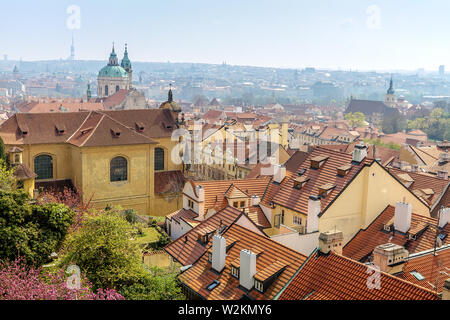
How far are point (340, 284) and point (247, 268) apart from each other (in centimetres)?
363

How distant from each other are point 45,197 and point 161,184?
13120 mm

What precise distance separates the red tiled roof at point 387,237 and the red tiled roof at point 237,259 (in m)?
6.32

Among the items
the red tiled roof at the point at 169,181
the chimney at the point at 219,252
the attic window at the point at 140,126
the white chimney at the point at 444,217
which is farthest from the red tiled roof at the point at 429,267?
the attic window at the point at 140,126

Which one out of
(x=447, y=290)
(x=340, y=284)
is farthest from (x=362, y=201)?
(x=447, y=290)

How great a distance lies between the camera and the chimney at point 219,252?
2094cm

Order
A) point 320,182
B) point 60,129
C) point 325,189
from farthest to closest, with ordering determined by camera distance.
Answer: point 60,129 → point 320,182 → point 325,189

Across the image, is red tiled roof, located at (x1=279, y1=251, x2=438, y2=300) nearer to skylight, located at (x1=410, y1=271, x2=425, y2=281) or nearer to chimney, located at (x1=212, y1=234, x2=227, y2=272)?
chimney, located at (x1=212, y1=234, x2=227, y2=272)

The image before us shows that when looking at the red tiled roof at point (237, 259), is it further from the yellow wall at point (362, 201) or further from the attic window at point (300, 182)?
the attic window at point (300, 182)

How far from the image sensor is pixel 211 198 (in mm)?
33438

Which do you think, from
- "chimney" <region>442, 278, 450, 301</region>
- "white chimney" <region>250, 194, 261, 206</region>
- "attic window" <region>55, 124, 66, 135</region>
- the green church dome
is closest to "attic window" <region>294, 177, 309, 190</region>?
"white chimney" <region>250, 194, 261, 206</region>

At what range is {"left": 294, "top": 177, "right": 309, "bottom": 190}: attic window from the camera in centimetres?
2920

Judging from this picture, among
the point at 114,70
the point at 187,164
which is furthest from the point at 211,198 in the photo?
the point at 114,70

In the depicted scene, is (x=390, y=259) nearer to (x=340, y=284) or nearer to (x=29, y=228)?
(x=340, y=284)

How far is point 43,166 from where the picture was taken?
4453 centimetres
